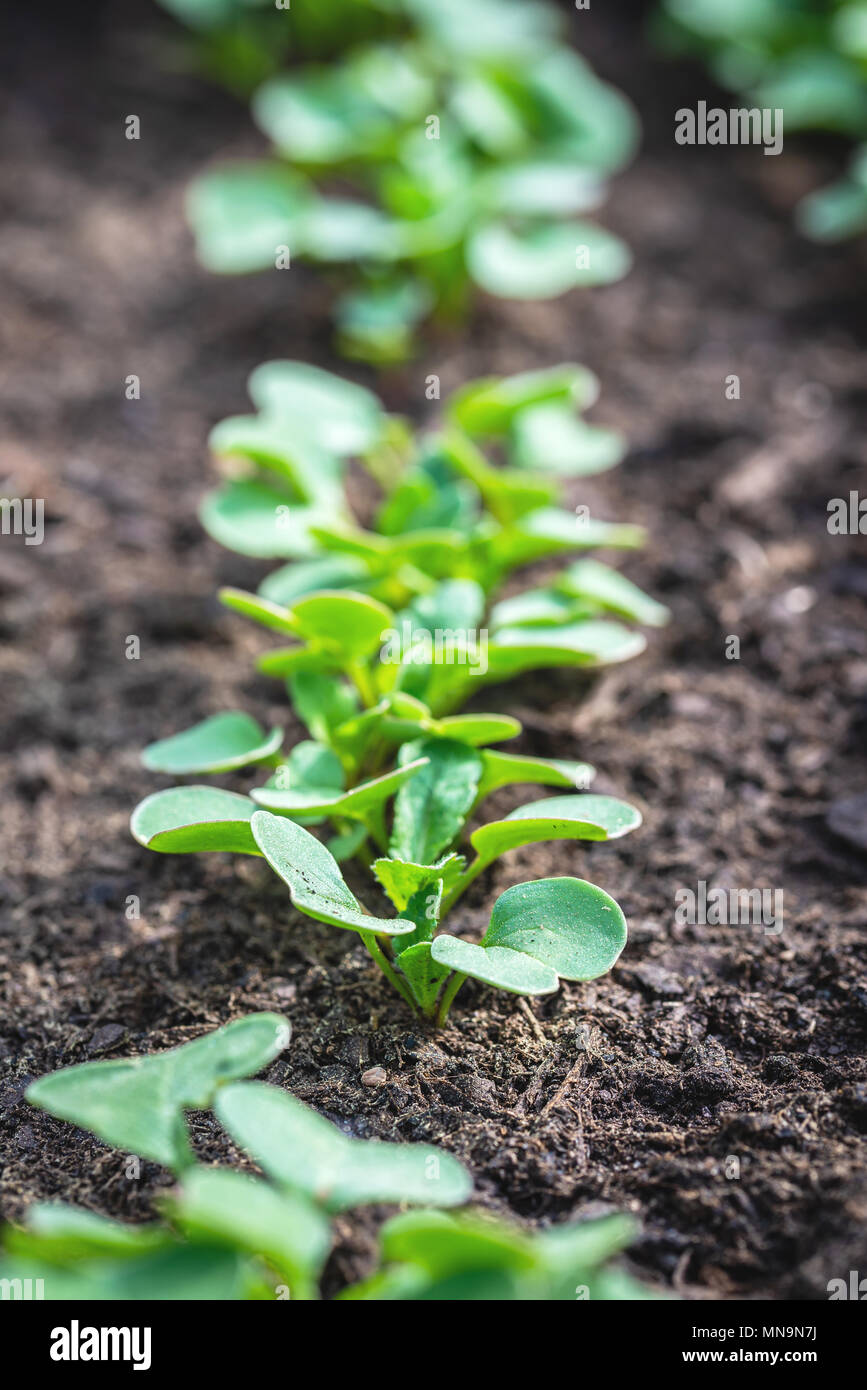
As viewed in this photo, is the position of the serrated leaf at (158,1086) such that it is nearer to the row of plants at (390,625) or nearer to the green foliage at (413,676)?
the row of plants at (390,625)

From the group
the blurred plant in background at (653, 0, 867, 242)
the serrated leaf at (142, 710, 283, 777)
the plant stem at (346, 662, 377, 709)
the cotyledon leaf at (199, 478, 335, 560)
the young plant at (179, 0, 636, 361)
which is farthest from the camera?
the blurred plant in background at (653, 0, 867, 242)

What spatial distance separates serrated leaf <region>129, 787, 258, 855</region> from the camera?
117cm

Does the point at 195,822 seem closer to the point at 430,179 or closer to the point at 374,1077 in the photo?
the point at 374,1077

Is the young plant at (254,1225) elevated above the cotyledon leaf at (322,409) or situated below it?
below

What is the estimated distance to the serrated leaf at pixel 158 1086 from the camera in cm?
91

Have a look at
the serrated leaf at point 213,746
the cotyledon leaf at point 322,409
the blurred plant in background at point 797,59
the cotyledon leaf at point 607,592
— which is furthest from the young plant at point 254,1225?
the blurred plant in background at point 797,59

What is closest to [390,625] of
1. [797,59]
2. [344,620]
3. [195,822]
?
[344,620]

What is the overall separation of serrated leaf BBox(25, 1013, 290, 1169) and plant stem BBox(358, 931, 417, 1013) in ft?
0.75

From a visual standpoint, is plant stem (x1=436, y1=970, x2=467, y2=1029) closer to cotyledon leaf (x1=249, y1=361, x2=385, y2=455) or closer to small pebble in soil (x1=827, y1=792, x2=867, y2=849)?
small pebble in soil (x1=827, y1=792, x2=867, y2=849)

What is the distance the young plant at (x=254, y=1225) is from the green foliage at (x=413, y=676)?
0.63 ft

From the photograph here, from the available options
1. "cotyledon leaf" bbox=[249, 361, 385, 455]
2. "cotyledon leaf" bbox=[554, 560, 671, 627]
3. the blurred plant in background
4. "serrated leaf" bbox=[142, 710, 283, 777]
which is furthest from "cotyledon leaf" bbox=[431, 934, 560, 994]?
the blurred plant in background

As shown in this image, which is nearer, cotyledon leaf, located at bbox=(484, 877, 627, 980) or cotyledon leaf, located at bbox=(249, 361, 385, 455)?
cotyledon leaf, located at bbox=(484, 877, 627, 980)
